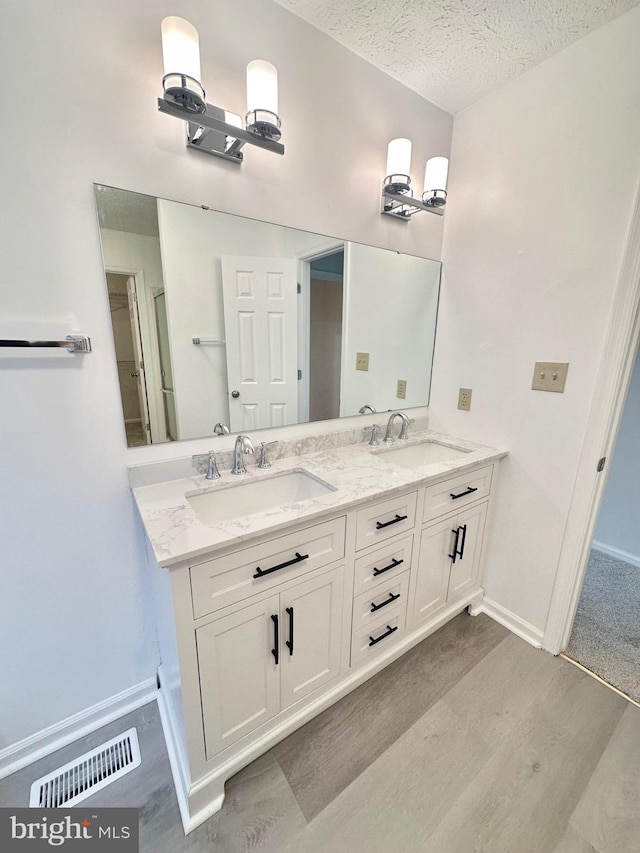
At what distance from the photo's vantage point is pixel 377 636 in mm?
1428

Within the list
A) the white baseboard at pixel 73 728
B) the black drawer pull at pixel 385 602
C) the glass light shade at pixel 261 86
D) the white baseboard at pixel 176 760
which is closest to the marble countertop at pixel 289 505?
the black drawer pull at pixel 385 602

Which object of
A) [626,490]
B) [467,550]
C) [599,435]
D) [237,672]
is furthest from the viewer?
[626,490]

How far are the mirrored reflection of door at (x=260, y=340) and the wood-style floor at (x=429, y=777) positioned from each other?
120 cm

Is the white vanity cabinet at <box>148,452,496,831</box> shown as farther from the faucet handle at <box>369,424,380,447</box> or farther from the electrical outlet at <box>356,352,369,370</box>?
the electrical outlet at <box>356,352,369,370</box>

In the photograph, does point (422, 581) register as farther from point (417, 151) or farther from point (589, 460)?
point (417, 151)

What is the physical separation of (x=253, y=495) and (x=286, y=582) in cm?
37

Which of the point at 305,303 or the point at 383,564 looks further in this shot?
the point at 305,303

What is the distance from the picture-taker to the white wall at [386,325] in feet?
5.51

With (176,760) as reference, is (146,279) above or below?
above

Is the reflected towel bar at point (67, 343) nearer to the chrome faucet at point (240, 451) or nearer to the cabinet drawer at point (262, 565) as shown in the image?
the chrome faucet at point (240, 451)

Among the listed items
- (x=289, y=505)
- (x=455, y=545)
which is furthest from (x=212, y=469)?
(x=455, y=545)

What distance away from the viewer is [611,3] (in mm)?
1157

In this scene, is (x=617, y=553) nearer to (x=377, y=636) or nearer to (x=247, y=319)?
(x=377, y=636)

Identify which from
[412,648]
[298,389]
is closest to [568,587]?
[412,648]
